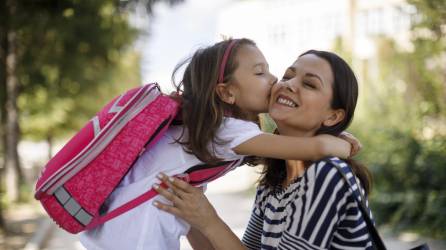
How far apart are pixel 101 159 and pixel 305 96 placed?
776 millimetres

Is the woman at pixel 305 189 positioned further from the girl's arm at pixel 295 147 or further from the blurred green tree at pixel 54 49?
the blurred green tree at pixel 54 49

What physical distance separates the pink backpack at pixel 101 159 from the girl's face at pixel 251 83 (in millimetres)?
298

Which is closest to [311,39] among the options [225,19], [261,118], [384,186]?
[225,19]

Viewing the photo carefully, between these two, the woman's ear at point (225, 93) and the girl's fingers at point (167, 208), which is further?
the woman's ear at point (225, 93)

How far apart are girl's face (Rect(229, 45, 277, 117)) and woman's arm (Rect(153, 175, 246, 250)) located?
1.44 feet

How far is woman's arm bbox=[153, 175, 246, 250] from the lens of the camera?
7.02 feet

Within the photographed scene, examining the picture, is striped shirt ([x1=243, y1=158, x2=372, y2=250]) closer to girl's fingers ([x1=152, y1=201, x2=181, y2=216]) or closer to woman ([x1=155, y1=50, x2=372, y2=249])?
woman ([x1=155, y1=50, x2=372, y2=249])

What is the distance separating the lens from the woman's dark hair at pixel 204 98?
86.3 inches

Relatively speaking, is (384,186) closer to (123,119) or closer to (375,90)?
(375,90)

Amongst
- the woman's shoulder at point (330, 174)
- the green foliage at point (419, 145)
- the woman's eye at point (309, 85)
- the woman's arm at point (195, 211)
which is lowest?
the green foliage at point (419, 145)

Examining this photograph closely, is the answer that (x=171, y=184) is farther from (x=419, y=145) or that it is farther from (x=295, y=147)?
(x=419, y=145)

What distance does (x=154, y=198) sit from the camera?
7.18 feet

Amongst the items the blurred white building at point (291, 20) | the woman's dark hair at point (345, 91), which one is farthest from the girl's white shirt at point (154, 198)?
the blurred white building at point (291, 20)

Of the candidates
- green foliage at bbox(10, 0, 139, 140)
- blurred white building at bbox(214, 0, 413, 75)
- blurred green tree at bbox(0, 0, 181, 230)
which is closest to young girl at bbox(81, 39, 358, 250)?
blurred green tree at bbox(0, 0, 181, 230)
